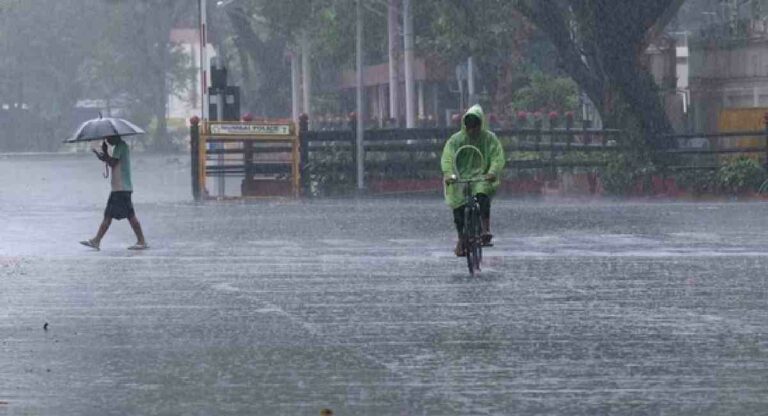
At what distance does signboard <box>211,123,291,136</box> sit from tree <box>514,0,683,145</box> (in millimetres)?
6046

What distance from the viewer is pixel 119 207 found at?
24484 mm

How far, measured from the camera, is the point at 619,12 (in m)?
40.7

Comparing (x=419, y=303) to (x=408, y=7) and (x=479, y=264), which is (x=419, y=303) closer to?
(x=479, y=264)

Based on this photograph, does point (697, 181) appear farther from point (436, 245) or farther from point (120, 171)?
point (120, 171)

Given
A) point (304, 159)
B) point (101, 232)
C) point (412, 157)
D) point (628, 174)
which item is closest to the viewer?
point (101, 232)

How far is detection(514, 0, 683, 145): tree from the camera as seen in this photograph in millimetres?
40500

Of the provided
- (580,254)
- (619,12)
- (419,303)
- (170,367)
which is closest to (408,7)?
(619,12)

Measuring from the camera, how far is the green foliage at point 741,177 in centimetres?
3809

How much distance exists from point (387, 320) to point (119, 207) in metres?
10.1

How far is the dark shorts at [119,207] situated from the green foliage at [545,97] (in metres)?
28.2

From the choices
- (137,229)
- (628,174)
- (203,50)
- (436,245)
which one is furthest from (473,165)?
(203,50)

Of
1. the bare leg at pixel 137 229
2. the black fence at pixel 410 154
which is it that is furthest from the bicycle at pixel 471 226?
the black fence at pixel 410 154

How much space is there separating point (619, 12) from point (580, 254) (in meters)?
19.0

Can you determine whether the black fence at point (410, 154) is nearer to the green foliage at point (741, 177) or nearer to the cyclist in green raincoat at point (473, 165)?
the green foliage at point (741, 177)
